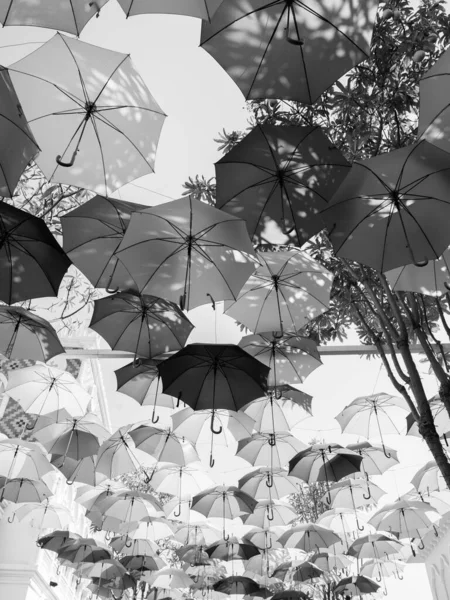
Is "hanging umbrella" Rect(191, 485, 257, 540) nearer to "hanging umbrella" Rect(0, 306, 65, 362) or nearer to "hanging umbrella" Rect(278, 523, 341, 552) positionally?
"hanging umbrella" Rect(278, 523, 341, 552)

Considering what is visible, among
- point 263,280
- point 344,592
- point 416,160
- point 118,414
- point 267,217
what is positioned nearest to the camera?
point 416,160

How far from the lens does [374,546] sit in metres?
11.6

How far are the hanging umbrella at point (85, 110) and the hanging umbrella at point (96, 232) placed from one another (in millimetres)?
241

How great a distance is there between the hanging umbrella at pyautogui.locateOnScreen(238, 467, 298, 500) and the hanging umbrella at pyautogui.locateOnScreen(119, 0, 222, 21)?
796 cm

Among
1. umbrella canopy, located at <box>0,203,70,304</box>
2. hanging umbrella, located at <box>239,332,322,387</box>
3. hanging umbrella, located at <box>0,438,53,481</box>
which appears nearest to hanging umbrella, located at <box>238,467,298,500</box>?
hanging umbrella, located at <box>239,332,322,387</box>

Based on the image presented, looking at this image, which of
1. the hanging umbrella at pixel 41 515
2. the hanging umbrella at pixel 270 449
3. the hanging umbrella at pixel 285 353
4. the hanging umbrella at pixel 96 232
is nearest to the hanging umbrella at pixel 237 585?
the hanging umbrella at pixel 41 515

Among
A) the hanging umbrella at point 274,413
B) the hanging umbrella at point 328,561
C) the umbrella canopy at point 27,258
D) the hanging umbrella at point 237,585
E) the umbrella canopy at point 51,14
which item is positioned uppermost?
the umbrella canopy at point 51,14

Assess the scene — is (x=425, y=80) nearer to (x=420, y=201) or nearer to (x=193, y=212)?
(x=420, y=201)

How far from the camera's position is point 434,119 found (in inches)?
126

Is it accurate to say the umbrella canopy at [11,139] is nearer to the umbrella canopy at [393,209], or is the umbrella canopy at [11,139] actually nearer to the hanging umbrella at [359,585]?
the umbrella canopy at [393,209]

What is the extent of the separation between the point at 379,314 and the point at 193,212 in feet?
8.61

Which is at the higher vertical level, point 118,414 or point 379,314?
point 118,414

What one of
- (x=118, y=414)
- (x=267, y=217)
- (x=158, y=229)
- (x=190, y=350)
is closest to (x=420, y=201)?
(x=267, y=217)

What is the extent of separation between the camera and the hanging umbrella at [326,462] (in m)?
8.13
